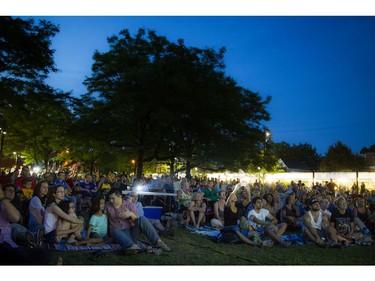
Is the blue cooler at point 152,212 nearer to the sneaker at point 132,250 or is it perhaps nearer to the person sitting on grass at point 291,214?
the sneaker at point 132,250

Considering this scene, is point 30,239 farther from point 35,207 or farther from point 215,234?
point 215,234

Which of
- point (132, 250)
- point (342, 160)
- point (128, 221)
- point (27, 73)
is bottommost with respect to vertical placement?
point (132, 250)

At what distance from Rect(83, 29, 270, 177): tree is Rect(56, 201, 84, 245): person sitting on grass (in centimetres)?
1229

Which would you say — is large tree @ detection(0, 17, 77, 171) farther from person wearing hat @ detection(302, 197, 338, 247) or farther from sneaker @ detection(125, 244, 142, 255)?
person wearing hat @ detection(302, 197, 338, 247)

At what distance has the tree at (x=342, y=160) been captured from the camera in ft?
184

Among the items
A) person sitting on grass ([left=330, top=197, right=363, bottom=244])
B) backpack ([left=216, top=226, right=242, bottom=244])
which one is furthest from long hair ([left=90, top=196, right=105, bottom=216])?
person sitting on grass ([left=330, top=197, right=363, bottom=244])

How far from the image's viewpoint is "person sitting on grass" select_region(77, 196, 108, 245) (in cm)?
670

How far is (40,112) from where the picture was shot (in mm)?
17422

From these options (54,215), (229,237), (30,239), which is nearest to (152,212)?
(229,237)

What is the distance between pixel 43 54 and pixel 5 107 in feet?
10.6

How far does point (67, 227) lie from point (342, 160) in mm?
58808

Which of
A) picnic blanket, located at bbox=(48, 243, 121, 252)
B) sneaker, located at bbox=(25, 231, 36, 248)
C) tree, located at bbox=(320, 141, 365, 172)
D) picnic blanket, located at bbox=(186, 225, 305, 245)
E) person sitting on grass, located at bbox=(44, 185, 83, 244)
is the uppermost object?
tree, located at bbox=(320, 141, 365, 172)

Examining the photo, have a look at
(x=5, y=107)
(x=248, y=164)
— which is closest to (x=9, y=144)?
(x=5, y=107)

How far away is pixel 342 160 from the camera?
186 ft
